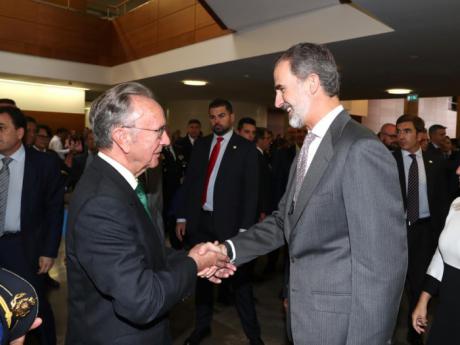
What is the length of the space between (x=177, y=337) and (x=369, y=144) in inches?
99.1

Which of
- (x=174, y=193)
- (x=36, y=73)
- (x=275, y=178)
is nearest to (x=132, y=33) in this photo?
(x=36, y=73)

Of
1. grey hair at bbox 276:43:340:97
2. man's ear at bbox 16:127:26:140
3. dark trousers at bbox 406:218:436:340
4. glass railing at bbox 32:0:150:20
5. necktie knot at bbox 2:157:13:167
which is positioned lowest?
dark trousers at bbox 406:218:436:340

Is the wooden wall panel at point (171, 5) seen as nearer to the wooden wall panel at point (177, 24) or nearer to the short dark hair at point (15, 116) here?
the wooden wall panel at point (177, 24)

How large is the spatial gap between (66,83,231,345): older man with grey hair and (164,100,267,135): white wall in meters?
12.1

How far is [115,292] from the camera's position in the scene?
49.7 inches

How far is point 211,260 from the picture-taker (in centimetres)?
173

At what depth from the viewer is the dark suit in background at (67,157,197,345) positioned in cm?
127

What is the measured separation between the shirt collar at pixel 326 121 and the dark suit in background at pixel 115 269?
711mm

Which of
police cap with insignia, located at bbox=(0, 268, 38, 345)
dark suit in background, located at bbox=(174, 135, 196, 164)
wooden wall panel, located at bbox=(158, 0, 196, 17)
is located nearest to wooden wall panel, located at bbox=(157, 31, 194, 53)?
wooden wall panel, located at bbox=(158, 0, 196, 17)

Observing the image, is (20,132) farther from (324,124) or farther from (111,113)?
(324,124)

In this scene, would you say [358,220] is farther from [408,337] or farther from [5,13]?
[5,13]

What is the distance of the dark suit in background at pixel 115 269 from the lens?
127 cm

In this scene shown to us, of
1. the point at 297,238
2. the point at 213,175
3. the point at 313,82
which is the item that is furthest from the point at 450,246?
the point at 213,175

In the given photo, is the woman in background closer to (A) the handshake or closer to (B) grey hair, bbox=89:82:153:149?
(A) the handshake
